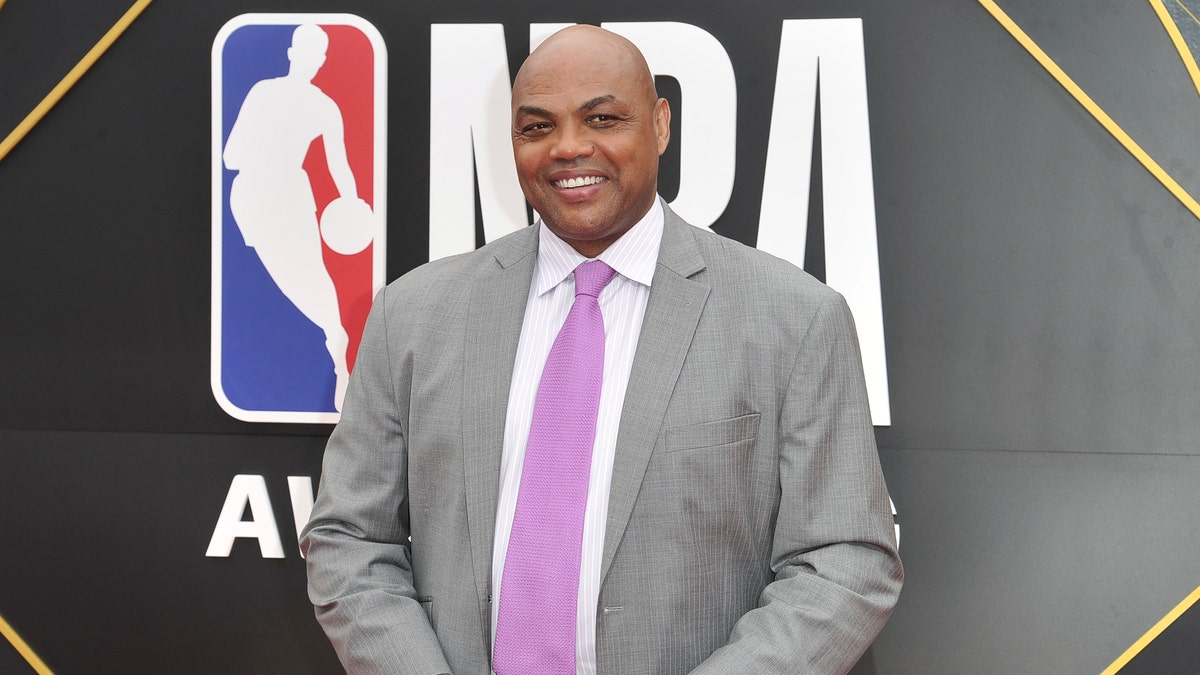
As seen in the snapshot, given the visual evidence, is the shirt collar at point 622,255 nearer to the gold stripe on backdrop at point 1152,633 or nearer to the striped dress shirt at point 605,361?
the striped dress shirt at point 605,361

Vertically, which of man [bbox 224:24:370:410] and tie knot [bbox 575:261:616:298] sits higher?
man [bbox 224:24:370:410]

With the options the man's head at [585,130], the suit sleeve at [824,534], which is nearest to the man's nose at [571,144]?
the man's head at [585,130]

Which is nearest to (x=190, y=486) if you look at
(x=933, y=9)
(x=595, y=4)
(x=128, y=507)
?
(x=128, y=507)

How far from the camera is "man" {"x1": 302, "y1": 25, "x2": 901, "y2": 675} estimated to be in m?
1.47

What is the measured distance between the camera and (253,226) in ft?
8.86

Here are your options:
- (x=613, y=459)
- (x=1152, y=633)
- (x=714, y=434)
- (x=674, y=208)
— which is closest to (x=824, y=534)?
(x=714, y=434)

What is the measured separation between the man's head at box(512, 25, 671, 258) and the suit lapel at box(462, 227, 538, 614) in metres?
0.12

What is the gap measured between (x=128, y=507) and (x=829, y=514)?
6.74 feet

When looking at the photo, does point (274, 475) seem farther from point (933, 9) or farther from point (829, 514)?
point (933, 9)

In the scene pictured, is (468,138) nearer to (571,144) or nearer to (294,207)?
(294,207)

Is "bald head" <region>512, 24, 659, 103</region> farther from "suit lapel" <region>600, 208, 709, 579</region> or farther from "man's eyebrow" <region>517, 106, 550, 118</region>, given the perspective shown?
"suit lapel" <region>600, 208, 709, 579</region>

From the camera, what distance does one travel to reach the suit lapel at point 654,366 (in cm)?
146

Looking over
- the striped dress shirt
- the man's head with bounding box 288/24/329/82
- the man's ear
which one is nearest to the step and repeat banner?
the man's head with bounding box 288/24/329/82

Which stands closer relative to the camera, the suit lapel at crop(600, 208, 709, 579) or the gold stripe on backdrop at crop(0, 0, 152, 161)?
the suit lapel at crop(600, 208, 709, 579)
